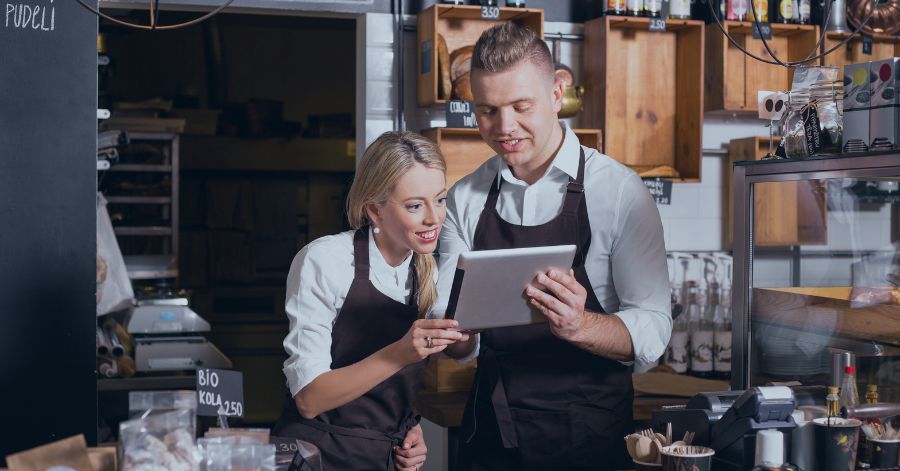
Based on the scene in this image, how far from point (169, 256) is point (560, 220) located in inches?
117

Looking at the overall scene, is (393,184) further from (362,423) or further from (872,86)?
(872,86)

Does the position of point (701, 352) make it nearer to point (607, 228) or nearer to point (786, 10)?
point (786, 10)

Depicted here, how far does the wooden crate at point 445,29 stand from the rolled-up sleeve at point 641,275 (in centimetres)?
179

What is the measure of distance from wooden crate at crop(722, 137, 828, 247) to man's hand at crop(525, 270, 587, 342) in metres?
0.50

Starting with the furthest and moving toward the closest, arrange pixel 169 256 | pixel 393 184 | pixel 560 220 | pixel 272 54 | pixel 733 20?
1. pixel 272 54
2. pixel 169 256
3. pixel 733 20
4. pixel 560 220
5. pixel 393 184

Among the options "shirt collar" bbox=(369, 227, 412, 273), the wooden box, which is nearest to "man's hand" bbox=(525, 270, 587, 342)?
"shirt collar" bbox=(369, 227, 412, 273)

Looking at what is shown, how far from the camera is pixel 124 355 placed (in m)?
4.11

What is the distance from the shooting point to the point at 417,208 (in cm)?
220

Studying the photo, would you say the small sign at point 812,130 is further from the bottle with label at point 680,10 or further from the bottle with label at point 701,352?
the bottle with label at point 680,10

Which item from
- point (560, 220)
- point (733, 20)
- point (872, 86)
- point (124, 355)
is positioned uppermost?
point (733, 20)

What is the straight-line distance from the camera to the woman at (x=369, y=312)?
2127mm

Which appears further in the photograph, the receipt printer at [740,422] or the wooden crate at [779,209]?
the wooden crate at [779,209]

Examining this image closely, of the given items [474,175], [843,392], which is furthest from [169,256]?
[843,392]

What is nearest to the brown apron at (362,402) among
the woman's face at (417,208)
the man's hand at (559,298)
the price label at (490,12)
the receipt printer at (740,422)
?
the woman's face at (417,208)
